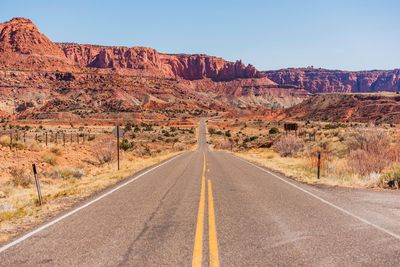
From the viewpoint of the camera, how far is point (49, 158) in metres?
25.9

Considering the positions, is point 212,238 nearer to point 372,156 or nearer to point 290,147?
point 372,156

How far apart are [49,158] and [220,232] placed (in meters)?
20.8

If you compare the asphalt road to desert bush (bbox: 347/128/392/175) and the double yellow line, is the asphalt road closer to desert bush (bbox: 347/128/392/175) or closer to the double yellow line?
the double yellow line

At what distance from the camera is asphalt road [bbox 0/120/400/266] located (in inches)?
235

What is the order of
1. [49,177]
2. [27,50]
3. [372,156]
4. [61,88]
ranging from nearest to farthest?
[372,156], [49,177], [61,88], [27,50]

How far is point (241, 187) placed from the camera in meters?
14.5

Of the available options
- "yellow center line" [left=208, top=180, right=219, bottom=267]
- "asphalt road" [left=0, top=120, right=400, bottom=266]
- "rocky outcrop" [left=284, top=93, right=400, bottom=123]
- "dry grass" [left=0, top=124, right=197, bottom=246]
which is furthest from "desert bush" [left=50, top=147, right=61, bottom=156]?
"rocky outcrop" [left=284, top=93, right=400, bottom=123]

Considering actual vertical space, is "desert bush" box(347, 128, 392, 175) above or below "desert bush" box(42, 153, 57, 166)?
above

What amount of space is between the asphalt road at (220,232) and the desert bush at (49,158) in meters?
14.8

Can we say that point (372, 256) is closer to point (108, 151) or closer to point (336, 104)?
→ point (108, 151)

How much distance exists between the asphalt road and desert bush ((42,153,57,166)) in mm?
14773

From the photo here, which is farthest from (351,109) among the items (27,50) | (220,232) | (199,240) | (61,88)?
(27,50)

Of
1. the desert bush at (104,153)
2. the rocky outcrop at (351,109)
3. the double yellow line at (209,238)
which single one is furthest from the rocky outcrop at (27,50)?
the double yellow line at (209,238)

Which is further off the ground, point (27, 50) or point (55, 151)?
point (27, 50)
